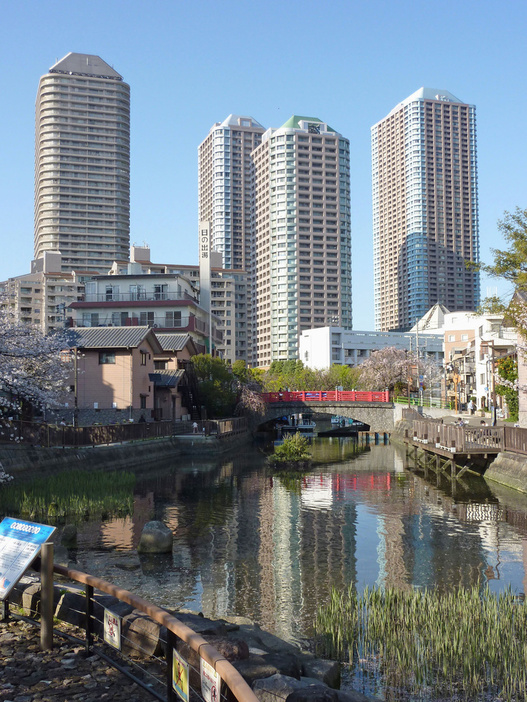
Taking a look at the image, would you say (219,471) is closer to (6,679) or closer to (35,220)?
(6,679)

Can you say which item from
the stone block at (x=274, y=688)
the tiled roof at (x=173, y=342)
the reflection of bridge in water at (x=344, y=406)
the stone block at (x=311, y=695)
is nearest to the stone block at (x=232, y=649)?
the stone block at (x=274, y=688)

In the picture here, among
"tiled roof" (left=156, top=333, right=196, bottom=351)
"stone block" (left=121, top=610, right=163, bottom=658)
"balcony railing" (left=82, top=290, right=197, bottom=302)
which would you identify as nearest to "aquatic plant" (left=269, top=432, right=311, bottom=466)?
"tiled roof" (left=156, top=333, right=196, bottom=351)

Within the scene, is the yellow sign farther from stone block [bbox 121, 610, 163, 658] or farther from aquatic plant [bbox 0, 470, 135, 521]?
aquatic plant [bbox 0, 470, 135, 521]

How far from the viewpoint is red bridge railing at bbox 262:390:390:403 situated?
3182 inches

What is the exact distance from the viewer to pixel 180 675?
6.62 meters

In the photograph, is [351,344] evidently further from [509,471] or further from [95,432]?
[509,471]

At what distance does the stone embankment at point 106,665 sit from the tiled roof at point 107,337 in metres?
45.2

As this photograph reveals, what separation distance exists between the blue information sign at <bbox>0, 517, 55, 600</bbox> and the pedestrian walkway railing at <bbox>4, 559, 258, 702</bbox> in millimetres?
574

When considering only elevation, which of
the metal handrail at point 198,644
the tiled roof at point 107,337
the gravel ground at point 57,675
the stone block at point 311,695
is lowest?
the stone block at point 311,695

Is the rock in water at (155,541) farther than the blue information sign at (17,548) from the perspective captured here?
Yes

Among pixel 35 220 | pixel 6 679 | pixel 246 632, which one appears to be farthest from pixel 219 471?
pixel 35 220

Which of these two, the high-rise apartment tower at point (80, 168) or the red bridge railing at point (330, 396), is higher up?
the high-rise apartment tower at point (80, 168)

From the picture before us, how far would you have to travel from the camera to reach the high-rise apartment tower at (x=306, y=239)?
18888 centimetres

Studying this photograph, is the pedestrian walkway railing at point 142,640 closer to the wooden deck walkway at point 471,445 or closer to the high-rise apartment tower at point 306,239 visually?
the wooden deck walkway at point 471,445
